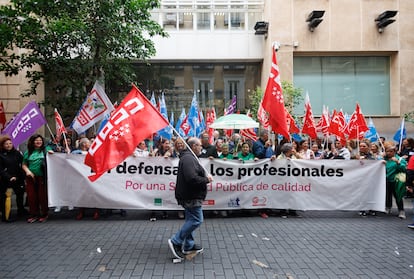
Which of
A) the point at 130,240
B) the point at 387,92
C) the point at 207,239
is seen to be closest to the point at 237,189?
the point at 207,239

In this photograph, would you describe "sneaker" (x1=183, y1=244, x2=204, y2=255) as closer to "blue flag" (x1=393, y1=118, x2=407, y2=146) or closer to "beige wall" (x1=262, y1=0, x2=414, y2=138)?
"blue flag" (x1=393, y1=118, x2=407, y2=146)

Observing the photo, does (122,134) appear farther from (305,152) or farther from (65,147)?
(65,147)

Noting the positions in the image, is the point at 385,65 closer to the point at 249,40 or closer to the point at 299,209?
the point at 249,40

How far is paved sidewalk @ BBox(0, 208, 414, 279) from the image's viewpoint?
497 cm

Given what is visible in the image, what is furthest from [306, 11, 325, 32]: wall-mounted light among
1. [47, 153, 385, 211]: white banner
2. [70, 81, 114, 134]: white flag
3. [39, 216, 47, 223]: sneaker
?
[39, 216, 47, 223]: sneaker

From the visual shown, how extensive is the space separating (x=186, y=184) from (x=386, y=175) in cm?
558

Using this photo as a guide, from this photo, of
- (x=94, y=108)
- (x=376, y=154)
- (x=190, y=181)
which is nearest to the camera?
(x=190, y=181)

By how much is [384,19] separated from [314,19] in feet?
12.6

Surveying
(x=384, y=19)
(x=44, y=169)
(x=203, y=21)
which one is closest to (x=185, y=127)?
(x=44, y=169)

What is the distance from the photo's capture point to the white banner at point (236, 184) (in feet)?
26.6

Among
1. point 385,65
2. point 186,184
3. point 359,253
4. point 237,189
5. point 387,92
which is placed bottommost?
Result: point 359,253

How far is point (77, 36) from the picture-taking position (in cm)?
1027

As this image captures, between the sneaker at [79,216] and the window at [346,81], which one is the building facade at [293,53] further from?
the sneaker at [79,216]

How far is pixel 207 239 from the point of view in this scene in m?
6.52
